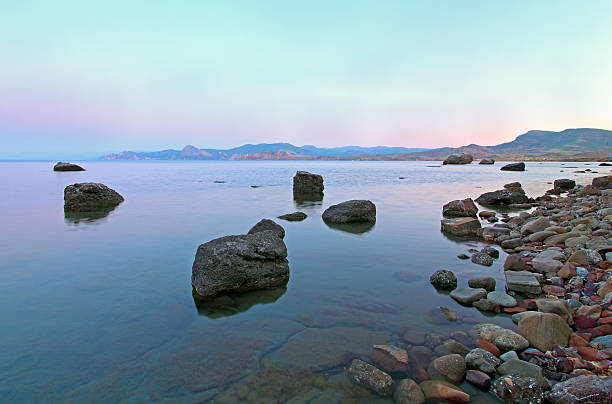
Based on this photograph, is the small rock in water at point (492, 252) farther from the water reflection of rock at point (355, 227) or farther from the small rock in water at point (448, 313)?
the water reflection of rock at point (355, 227)

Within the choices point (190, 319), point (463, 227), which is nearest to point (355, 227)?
point (463, 227)

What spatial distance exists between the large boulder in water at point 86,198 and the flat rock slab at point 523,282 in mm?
23743

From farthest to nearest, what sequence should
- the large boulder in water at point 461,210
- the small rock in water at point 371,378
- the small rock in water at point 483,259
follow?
the large boulder in water at point 461,210
the small rock in water at point 483,259
the small rock in water at point 371,378

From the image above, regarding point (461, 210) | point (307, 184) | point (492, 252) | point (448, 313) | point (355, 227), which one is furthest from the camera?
point (307, 184)

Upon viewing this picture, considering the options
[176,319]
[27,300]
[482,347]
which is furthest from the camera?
[27,300]

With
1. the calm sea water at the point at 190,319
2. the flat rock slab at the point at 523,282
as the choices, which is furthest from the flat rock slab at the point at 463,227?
the flat rock slab at the point at 523,282

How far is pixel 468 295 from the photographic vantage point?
24.4 ft

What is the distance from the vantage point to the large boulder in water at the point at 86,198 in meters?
21.2

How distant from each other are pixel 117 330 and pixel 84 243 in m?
8.78

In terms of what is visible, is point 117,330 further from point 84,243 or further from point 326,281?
A: point 84,243

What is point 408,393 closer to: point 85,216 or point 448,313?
point 448,313

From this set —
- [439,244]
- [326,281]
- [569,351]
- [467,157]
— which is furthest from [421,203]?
[467,157]

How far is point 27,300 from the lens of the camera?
770 cm

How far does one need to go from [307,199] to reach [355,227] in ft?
40.4
